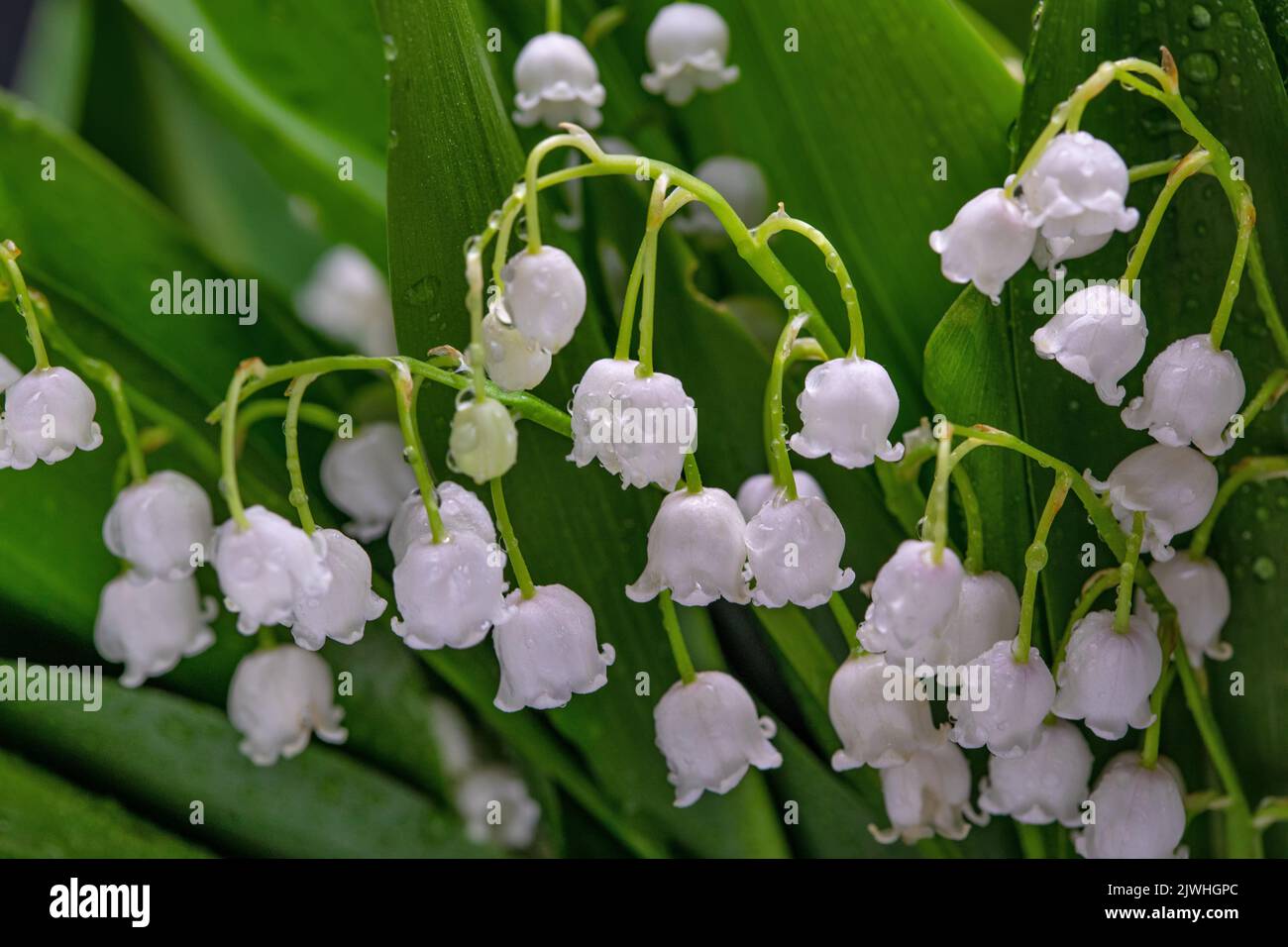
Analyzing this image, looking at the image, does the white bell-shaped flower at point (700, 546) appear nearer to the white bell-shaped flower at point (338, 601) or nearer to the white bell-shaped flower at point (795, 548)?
the white bell-shaped flower at point (795, 548)

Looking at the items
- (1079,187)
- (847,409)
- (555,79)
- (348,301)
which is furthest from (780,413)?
(348,301)

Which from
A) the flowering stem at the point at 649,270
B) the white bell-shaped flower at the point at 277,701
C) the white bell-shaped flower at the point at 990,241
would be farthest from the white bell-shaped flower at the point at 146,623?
the white bell-shaped flower at the point at 990,241

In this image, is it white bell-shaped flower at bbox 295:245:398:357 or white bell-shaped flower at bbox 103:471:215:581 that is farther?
white bell-shaped flower at bbox 295:245:398:357

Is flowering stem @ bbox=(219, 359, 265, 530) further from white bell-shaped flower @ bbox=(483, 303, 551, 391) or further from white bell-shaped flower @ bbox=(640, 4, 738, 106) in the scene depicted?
white bell-shaped flower @ bbox=(640, 4, 738, 106)

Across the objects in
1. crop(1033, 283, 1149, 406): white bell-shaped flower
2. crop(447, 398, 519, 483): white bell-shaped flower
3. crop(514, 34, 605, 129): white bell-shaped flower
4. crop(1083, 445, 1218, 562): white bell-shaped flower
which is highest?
crop(514, 34, 605, 129): white bell-shaped flower

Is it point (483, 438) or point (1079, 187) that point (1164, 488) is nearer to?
point (1079, 187)

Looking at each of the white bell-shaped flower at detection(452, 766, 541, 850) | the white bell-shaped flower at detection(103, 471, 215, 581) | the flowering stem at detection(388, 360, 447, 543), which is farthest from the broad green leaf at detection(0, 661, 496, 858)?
the flowering stem at detection(388, 360, 447, 543)
